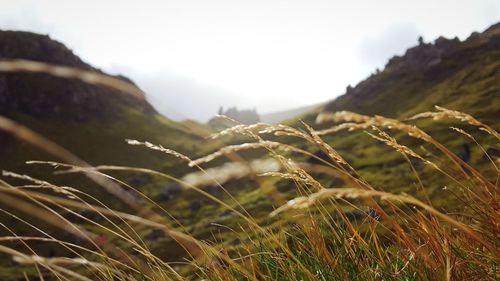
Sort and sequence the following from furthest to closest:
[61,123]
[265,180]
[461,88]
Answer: [61,123]
[461,88]
[265,180]

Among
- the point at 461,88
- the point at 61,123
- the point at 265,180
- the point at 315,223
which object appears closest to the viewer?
the point at 315,223

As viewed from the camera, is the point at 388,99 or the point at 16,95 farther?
the point at 388,99

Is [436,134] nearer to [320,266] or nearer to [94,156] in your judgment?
A: [94,156]

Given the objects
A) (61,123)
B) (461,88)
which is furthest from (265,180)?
(61,123)

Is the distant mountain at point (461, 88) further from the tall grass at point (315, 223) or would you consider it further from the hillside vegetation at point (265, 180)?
the tall grass at point (315, 223)

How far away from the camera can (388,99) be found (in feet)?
652

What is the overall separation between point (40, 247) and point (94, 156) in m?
61.4

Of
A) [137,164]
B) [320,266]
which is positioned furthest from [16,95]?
[320,266]

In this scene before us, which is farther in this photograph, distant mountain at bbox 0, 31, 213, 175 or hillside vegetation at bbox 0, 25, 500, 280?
distant mountain at bbox 0, 31, 213, 175

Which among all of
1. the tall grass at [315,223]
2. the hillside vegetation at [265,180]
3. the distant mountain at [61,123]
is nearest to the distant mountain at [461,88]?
the hillside vegetation at [265,180]

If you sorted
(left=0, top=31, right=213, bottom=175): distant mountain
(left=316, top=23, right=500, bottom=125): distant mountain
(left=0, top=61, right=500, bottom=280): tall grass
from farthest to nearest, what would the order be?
(left=0, top=31, right=213, bottom=175): distant mountain < (left=316, top=23, right=500, bottom=125): distant mountain < (left=0, top=61, right=500, bottom=280): tall grass

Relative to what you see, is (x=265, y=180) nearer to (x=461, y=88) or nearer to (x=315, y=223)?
(x=315, y=223)

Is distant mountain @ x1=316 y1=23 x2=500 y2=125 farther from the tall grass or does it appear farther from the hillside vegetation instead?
the tall grass

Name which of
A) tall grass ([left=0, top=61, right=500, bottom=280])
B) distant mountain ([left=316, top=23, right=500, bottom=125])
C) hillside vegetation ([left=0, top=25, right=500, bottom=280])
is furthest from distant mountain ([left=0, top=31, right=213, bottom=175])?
tall grass ([left=0, top=61, right=500, bottom=280])
